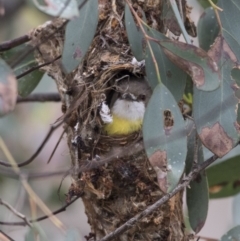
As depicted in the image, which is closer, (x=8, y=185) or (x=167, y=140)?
(x=167, y=140)

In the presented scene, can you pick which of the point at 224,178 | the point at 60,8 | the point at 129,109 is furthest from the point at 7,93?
the point at 224,178

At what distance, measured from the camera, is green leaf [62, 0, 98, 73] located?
131cm

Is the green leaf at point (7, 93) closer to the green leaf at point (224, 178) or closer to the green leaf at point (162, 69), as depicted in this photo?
the green leaf at point (162, 69)

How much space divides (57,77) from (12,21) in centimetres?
87

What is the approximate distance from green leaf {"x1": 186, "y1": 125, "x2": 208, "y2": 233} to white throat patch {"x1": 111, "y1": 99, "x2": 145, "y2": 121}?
0.88ft

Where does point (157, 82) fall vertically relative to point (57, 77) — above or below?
above

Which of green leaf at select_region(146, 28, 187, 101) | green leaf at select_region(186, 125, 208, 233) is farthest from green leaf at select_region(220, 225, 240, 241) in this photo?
green leaf at select_region(146, 28, 187, 101)

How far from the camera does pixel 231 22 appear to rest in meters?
1.41

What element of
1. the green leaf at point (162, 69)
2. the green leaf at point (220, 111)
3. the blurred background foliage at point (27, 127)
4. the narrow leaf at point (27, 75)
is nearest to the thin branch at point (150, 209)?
the green leaf at point (220, 111)

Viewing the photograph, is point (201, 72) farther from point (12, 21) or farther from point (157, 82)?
point (12, 21)

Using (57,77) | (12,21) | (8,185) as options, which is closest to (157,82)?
(57,77)

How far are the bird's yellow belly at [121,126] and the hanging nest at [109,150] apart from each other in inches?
1.1

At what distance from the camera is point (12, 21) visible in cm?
254

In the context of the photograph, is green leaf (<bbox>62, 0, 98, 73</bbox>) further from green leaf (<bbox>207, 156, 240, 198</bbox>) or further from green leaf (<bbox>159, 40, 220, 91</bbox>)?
green leaf (<bbox>207, 156, 240, 198</bbox>)
